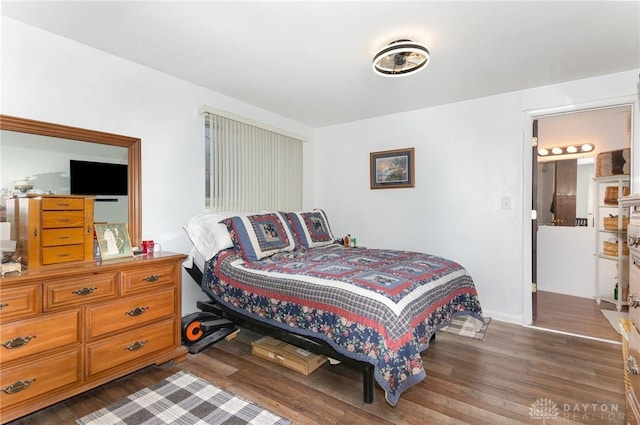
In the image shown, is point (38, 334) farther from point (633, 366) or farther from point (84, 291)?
point (633, 366)

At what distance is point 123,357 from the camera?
2.00 metres

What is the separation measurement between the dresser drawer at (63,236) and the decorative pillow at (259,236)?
3.57 feet

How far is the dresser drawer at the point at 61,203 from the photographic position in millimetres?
1856

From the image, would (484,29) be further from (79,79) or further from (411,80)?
(79,79)

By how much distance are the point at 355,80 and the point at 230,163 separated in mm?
1586

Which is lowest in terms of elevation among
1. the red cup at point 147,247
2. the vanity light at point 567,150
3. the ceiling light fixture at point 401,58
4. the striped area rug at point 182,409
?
the striped area rug at point 182,409

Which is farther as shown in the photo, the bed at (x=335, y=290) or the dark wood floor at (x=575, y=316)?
the dark wood floor at (x=575, y=316)

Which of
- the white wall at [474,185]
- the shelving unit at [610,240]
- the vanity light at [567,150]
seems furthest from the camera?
the vanity light at [567,150]

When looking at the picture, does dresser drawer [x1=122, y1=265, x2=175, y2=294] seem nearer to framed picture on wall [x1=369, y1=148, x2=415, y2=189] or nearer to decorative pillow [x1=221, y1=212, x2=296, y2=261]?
decorative pillow [x1=221, y1=212, x2=296, y2=261]

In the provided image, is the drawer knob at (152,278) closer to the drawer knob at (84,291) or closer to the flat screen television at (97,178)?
the drawer knob at (84,291)

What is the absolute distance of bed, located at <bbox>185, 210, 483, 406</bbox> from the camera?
1.71m

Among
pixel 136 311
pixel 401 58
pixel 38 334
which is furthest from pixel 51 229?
pixel 401 58

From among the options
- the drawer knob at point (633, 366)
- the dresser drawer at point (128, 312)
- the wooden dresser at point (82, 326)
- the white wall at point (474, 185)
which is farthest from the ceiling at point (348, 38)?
the drawer knob at point (633, 366)

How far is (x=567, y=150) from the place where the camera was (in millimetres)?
4555
